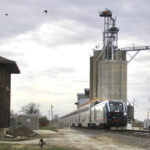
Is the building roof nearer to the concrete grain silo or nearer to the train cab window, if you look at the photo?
the train cab window

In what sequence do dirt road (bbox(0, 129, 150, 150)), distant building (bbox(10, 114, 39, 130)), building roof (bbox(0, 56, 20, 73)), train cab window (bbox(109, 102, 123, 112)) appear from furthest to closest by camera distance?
distant building (bbox(10, 114, 39, 130)), train cab window (bbox(109, 102, 123, 112)), building roof (bbox(0, 56, 20, 73)), dirt road (bbox(0, 129, 150, 150))

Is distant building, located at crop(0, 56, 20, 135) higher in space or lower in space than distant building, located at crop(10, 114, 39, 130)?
higher

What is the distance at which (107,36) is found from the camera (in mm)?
108250

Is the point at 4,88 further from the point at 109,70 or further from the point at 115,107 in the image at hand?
the point at 109,70

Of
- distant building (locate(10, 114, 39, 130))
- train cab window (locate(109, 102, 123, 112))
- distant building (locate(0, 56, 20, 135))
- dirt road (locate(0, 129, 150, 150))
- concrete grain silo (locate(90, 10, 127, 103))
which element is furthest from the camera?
concrete grain silo (locate(90, 10, 127, 103))

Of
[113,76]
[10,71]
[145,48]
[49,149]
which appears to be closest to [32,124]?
[10,71]

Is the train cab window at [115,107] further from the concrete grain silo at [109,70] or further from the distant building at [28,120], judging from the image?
the concrete grain silo at [109,70]

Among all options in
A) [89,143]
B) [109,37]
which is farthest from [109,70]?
[89,143]

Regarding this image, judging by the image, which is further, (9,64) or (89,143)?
(9,64)

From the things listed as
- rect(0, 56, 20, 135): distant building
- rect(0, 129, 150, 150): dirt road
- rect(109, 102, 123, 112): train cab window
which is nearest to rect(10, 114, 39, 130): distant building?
rect(0, 56, 20, 135): distant building

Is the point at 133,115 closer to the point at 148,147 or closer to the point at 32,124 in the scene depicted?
the point at 32,124

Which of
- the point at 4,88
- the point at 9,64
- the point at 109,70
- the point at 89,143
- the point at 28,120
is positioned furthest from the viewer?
the point at 109,70

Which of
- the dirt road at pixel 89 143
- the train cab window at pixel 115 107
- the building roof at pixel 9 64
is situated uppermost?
the building roof at pixel 9 64

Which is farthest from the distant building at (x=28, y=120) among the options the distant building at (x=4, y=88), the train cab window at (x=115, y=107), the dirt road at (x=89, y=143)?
the dirt road at (x=89, y=143)
